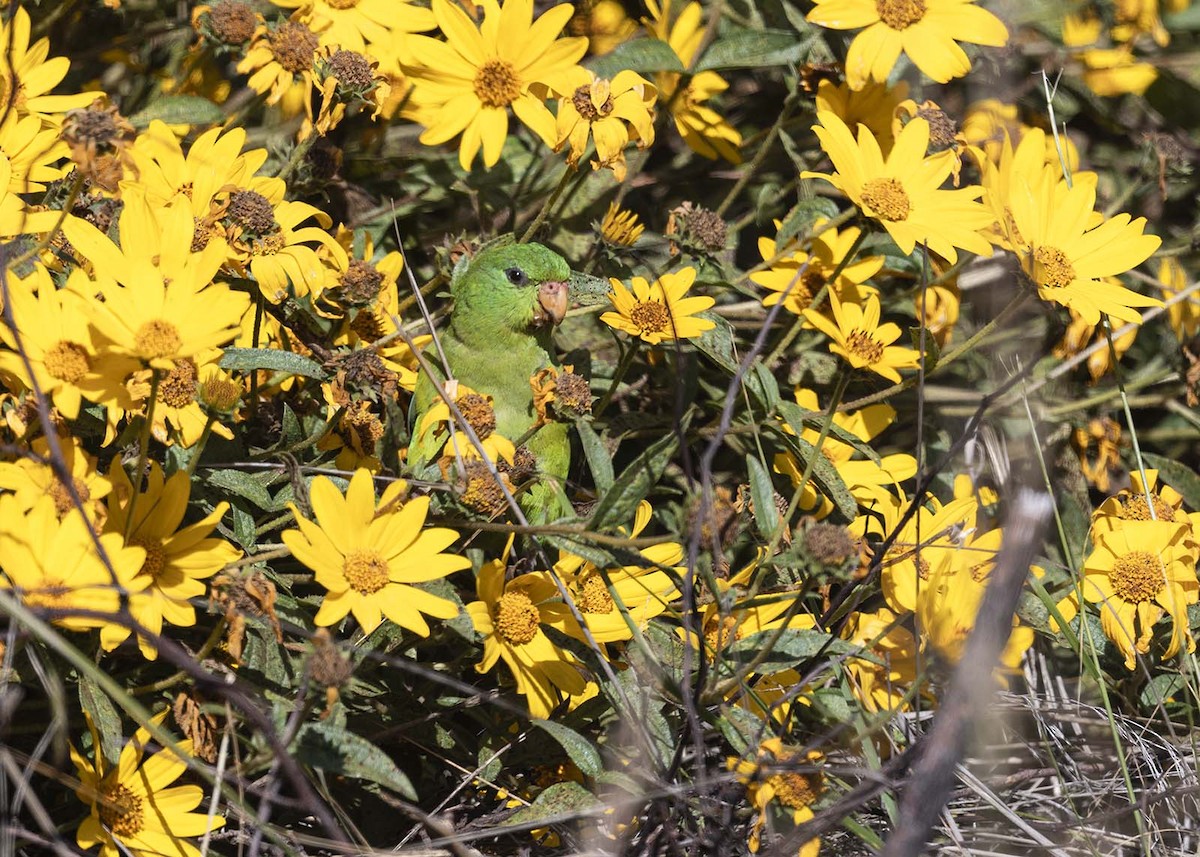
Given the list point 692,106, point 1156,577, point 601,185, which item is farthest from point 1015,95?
point 1156,577

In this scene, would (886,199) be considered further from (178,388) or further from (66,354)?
(66,354)

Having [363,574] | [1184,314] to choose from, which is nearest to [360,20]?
[363,574]

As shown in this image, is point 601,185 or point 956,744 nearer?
point 956,744

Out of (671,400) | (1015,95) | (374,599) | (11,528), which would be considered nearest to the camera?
(11,528)

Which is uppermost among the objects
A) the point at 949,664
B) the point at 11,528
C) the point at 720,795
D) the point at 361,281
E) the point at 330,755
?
the point at 361,281

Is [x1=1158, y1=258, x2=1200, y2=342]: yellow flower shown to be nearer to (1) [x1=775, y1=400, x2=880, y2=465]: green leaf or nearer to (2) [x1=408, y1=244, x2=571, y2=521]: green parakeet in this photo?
(1) [x1=775, y1=400, x2=880, y2=465]: green leaf

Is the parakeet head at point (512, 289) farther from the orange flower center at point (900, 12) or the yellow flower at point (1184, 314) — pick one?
the yellow flower at point (1184, 314)

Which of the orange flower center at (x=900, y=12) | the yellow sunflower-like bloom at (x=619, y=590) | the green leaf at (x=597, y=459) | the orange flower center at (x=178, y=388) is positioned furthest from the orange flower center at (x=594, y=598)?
the orange flower center at (x=900, y=12)

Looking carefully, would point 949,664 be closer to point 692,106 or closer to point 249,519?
point 249,519
